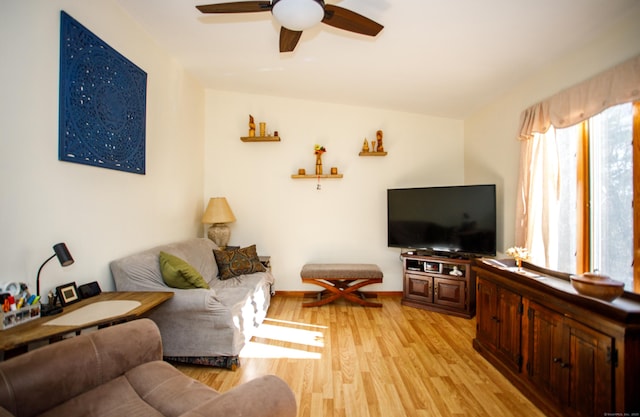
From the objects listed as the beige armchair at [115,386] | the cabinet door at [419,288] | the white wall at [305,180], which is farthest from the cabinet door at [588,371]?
the white wall at [305,180]

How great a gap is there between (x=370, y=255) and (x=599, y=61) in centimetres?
301

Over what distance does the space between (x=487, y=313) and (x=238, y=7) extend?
2.90m

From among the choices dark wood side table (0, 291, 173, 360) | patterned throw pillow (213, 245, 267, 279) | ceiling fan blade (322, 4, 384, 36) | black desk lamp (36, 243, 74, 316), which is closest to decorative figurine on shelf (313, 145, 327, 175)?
patterned throw pillow (213, 245, 267, 279)

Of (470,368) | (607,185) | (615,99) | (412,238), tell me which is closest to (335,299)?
(412,238)

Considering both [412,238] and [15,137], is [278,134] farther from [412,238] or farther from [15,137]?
[15,137]

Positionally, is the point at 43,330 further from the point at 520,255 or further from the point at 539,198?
the point at 539,198

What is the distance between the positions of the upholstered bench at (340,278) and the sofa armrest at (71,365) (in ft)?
7.25

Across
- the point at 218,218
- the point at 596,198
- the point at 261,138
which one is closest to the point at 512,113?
the point at 596,198

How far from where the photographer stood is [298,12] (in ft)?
4.94

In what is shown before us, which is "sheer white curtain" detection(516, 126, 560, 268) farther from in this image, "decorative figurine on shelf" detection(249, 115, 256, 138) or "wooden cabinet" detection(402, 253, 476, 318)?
"decorative figurine on shelf" detection(249, 115, 256, 138)

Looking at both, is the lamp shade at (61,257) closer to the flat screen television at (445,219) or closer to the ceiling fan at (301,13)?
the ceiling fan at (301,13)

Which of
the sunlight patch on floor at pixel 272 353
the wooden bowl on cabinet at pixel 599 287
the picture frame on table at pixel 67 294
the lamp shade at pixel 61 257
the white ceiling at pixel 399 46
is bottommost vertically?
the sunlight patch on floor at pixel 272 353

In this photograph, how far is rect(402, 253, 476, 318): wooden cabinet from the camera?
3.33 meters

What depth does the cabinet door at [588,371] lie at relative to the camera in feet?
4.66
